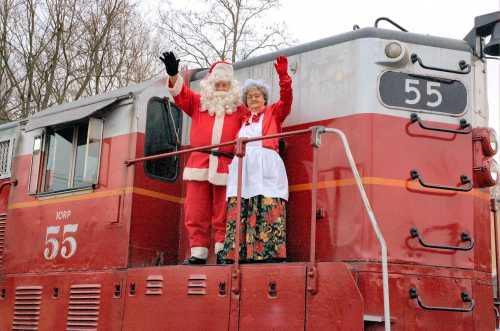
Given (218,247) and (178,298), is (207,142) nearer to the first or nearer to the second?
(218,247)

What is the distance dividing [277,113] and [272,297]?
1.68 meters

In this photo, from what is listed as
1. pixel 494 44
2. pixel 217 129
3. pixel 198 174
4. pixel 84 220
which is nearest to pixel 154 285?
pixel 198 174

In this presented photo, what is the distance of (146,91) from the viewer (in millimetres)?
6375

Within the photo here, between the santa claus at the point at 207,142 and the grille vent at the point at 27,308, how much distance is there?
1.94 m

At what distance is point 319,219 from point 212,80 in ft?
5.64

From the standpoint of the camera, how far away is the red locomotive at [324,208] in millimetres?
4816

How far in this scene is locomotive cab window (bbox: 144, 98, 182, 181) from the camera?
6.43 metres

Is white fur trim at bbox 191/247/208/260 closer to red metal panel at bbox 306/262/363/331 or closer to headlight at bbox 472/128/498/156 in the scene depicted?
red metal panel at bbox 306/262/363/331

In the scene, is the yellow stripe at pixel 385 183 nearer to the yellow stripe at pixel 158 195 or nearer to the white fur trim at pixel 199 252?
the white fur trim at pixel 199 252

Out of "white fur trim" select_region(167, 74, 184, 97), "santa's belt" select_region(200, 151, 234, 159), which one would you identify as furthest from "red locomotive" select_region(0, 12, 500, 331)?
"white fur trim" select_region(167, 74, 184, 97)

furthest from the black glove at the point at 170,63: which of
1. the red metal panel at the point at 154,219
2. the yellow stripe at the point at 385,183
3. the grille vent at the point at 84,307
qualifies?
the grille vent at the point at 84,307

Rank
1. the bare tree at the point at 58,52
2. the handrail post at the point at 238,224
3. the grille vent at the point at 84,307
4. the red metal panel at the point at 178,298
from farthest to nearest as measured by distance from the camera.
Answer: the bare tree at the point at 58,52, the grille vent at the point at 84,307, the red metal panel at the point at 178,298, the handrail post at the point at 238,224

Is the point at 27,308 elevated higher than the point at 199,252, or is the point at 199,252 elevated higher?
the point at 199,252

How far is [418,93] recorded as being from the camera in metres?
5.39
